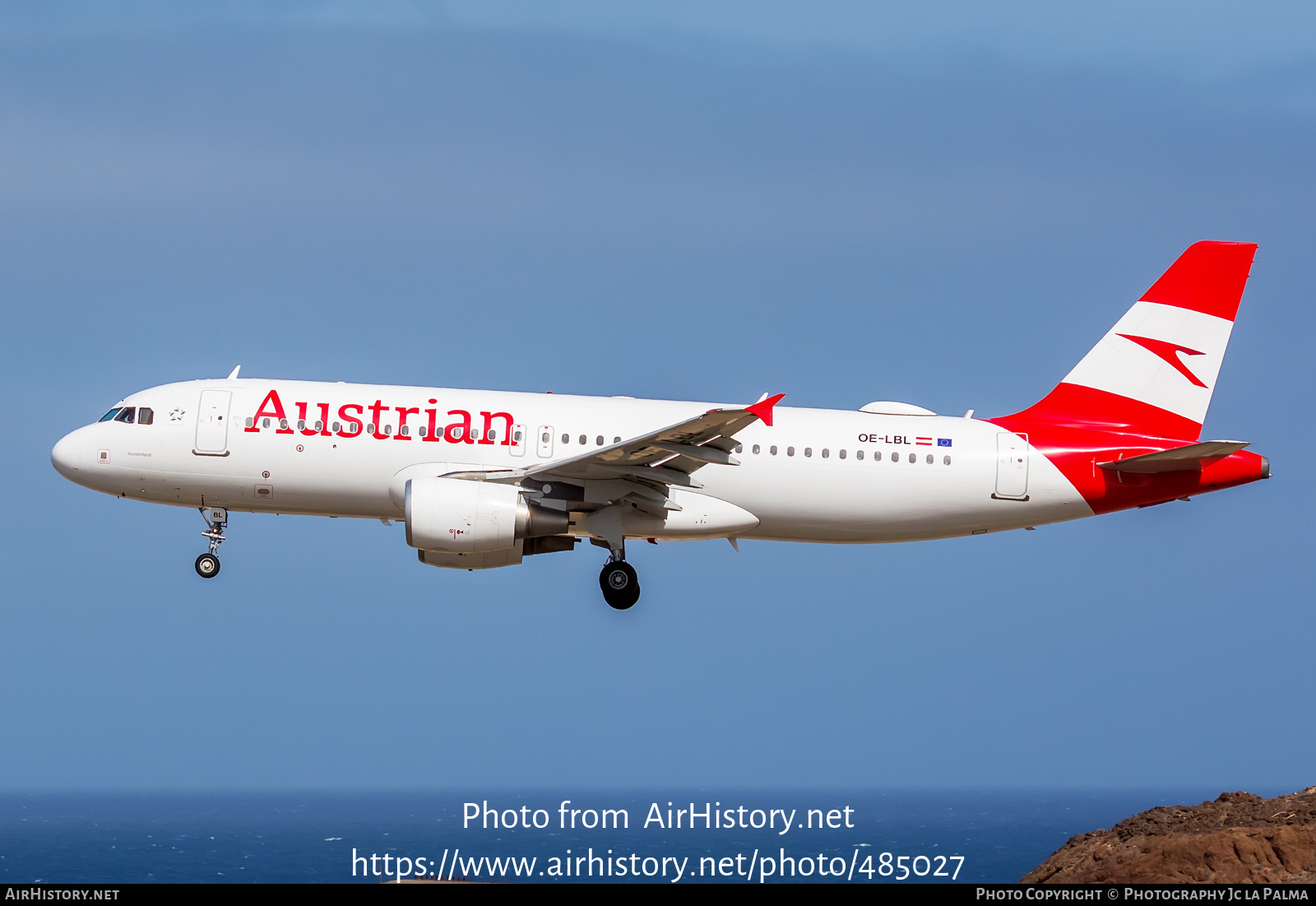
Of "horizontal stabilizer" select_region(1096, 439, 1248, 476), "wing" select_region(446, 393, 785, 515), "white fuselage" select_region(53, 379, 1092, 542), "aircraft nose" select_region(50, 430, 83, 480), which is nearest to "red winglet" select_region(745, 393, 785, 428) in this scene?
"wing" select_region(446, 393, 785, 515)

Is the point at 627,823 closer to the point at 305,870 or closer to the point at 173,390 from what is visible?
the point at 173,390

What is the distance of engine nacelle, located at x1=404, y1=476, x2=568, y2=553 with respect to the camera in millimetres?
27781

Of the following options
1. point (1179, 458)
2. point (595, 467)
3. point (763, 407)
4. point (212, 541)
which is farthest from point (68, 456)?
point (1179, 458)

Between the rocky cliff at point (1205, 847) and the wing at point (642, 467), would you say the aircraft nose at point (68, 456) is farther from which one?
the rocky cliff at point (1205, 847)

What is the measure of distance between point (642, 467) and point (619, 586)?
109 inches

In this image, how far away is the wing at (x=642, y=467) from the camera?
26688 mm

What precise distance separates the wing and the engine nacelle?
25.3 inches

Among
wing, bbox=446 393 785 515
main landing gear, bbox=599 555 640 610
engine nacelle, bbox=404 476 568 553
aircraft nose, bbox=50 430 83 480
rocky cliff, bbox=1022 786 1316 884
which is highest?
aircraft nose, bbox=50 430 83 480

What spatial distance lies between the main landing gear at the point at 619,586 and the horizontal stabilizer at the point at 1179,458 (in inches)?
412

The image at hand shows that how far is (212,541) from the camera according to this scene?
1202 inches

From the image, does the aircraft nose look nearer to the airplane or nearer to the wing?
the airplane
